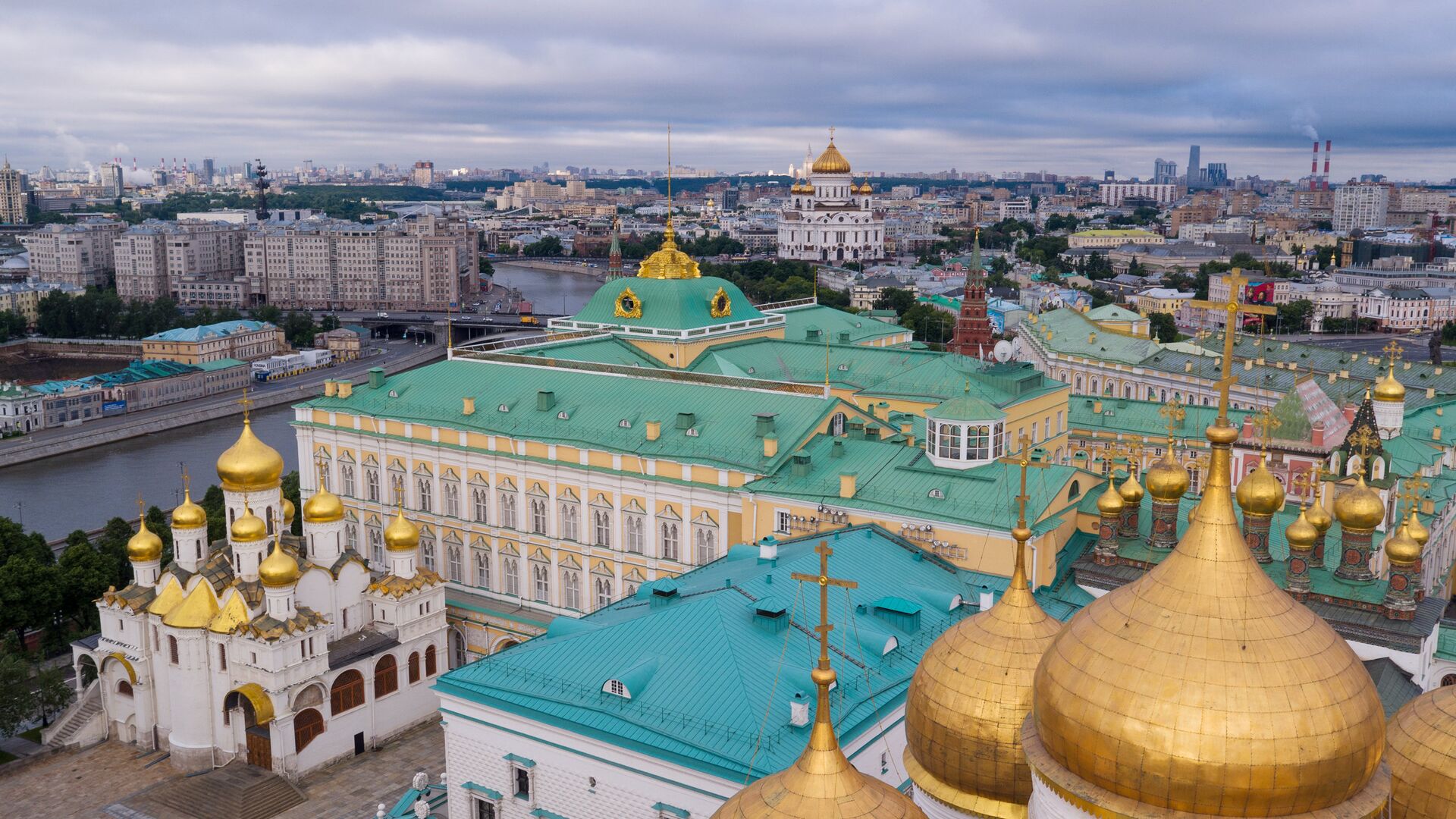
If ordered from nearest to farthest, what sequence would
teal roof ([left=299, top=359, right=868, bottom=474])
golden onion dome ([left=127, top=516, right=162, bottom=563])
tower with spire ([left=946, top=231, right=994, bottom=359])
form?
golden onion dome ([left=127, top=516, right=162, bottom=563])
teal roof ([left=299, top=359, right=868, bottom=474])
tower with spire ([left=946, top=231, right=994, bottom=359])

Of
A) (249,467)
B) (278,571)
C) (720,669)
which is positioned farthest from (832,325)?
(720,669)

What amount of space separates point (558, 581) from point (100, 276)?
411ft

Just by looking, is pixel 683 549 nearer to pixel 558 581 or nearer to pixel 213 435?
pixel 558 581

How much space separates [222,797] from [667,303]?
76.5ft

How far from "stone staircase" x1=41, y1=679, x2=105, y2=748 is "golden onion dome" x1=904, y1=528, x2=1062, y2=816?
79.0ft

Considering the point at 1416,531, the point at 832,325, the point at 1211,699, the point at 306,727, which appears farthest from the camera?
the point at 832,325

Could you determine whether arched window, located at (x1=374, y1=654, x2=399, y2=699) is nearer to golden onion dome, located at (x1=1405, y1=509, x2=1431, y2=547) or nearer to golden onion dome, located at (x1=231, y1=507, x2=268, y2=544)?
golden onion dome, located at (x1=231, y1=507, x2=268, y2=544)

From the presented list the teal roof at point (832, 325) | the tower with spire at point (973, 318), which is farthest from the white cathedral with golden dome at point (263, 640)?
the tower with spire at point (973, 318)

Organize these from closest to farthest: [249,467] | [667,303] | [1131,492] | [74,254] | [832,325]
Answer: [1131,492] → [249,467] → [667,303] → [832,325] → [74,254]

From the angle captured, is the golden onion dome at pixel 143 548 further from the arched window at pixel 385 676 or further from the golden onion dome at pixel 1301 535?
the golden onion dome at pixel 1301 535

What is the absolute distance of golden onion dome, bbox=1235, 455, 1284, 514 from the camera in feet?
71.3

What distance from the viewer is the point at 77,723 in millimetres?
30438

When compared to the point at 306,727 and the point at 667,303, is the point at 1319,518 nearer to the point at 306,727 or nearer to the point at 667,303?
the point at 306,727

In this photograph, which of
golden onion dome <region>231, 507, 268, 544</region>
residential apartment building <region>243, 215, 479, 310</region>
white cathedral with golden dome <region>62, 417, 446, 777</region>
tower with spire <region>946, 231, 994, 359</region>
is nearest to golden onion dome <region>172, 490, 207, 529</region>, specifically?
white cathedral with golden dome <region>62, 417, 446, 777</region>
